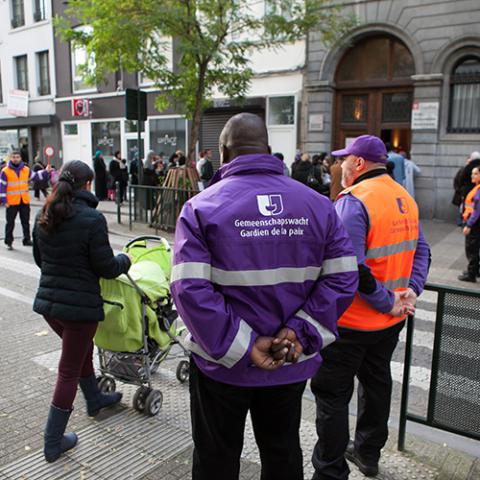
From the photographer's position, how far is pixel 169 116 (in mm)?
21453


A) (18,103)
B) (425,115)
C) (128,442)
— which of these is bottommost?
(128,442)

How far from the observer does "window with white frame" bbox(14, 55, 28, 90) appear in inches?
1114

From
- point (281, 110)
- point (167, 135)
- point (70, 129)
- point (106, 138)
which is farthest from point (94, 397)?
point (70, 129)

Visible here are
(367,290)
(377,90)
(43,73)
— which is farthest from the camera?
(43,73)

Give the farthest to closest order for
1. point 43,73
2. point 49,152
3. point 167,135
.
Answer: point 43,73 < point 49,152 < point 167,135

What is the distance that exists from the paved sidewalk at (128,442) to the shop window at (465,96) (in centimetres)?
1246

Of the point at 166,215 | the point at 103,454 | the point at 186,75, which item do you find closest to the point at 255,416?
the point at 103,454

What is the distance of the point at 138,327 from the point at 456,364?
215 centimetres

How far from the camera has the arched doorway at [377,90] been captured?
15633 mm

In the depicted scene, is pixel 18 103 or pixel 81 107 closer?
pixel 81 107

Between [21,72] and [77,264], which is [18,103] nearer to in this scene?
[21,72]

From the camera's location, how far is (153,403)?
384cm

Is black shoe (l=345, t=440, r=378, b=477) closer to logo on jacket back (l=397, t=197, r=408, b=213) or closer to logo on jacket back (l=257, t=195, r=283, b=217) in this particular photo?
logo on jacket back (l=397, t=197, r=408, b=213)

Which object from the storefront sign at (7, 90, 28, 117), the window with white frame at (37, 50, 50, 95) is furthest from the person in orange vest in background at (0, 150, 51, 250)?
the storefront sign at (7, 90, 28, 117)
